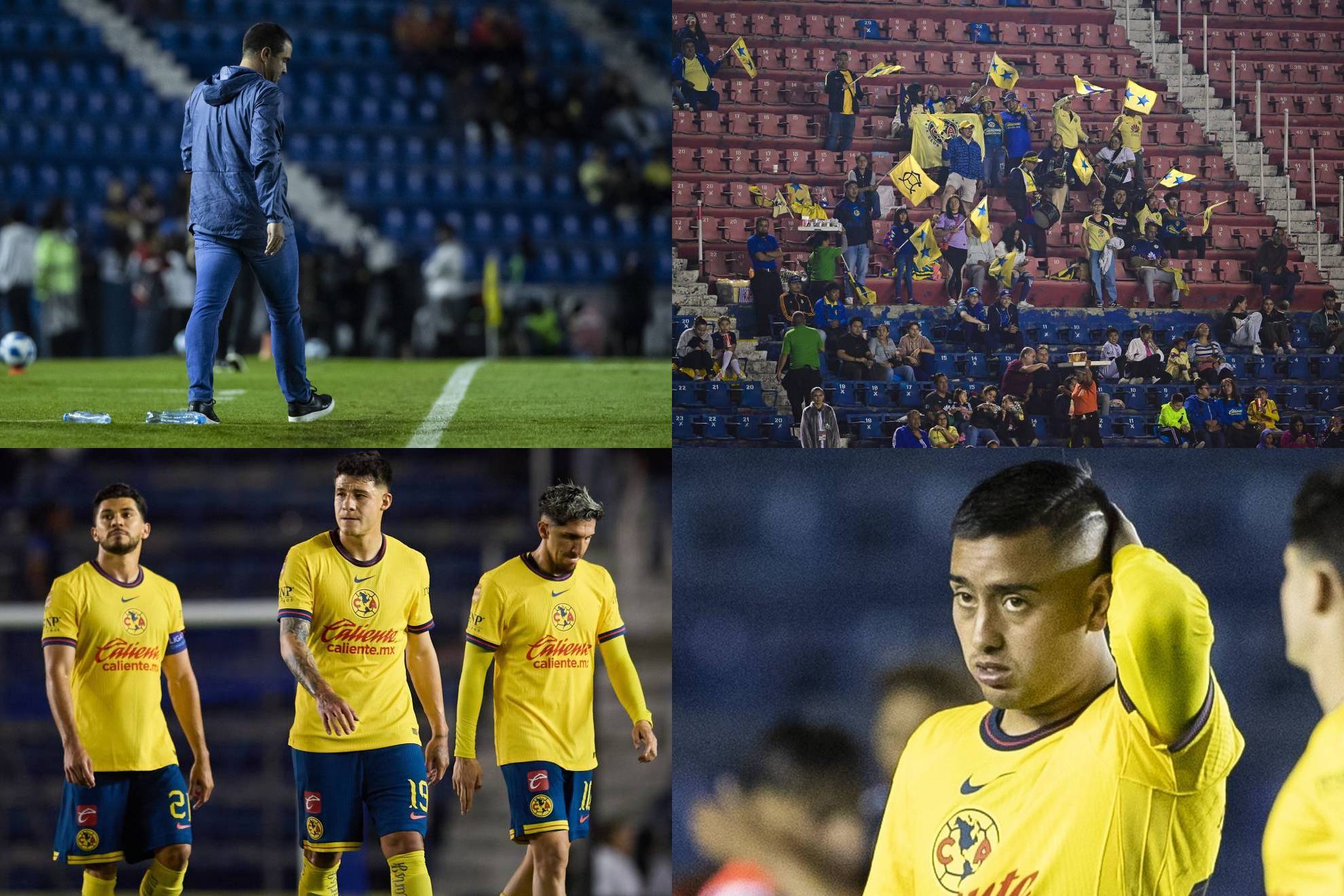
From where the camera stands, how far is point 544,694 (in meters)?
4.89

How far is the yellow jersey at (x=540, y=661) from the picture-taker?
4.89m

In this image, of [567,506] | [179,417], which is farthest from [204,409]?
[567,506]

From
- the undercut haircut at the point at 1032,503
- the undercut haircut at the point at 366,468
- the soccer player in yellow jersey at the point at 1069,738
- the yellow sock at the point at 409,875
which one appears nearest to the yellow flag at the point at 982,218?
the undercut haircut at the point at 1032,503

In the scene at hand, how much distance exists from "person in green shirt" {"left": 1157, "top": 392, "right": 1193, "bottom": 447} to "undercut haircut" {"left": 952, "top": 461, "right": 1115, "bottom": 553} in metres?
0.39

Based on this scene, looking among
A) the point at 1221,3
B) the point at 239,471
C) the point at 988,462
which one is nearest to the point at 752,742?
the point at 988,462

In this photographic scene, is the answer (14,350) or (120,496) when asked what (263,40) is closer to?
(120,496)

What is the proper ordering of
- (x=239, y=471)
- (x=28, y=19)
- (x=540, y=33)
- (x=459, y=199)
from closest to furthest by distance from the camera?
(x=239, y=471)
(x=28, y=19)
(x=540, y=33)
(x=459, y=199)

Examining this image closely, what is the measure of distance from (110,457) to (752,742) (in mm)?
2499

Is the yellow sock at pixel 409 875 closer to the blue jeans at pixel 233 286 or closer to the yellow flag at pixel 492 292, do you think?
the blue jeans at pixel 233 286

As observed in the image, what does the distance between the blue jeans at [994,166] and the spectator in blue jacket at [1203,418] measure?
108 centimetres

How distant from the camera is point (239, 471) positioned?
211 inches

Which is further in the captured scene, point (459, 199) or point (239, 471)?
point (459, 199)

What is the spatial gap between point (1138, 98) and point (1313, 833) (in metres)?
3.07

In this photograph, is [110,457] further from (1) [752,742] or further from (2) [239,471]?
(1) [752,742]
